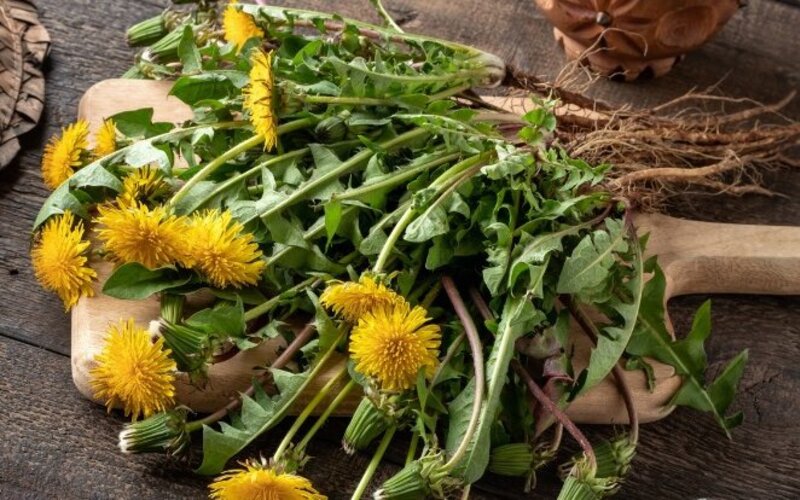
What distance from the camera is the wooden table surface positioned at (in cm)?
104

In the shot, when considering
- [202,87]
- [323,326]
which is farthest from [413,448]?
[202,87]

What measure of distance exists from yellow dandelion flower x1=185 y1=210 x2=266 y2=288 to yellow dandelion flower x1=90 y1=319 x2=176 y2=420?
9 cm

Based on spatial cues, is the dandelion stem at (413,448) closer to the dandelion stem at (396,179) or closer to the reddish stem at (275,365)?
the reddish stem at (275,365)

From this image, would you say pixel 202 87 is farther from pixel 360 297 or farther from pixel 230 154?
pixel 360 297

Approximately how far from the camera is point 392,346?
936mm

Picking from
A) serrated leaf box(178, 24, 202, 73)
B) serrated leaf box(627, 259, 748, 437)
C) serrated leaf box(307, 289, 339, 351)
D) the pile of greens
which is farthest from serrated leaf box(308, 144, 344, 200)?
serrated leaf box(627, 259, 748, 437)

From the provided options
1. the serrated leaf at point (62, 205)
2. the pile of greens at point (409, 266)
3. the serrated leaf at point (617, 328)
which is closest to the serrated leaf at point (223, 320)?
the pile of greens at point (409, 266)

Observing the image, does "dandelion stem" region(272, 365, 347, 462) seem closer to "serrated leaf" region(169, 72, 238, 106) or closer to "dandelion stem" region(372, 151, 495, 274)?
"dandelion stem" region(372, 151, 495, 274)

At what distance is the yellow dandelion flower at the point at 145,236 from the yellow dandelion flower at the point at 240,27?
0.33 m

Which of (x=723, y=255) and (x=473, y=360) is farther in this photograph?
(x=723, y=255)

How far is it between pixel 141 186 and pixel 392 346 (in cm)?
36

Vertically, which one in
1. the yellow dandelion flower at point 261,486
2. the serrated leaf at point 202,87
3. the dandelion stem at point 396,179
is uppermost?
the serrated leaf at point 202,87

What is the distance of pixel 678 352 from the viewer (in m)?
1.11

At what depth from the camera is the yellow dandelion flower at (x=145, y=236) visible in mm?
1012
